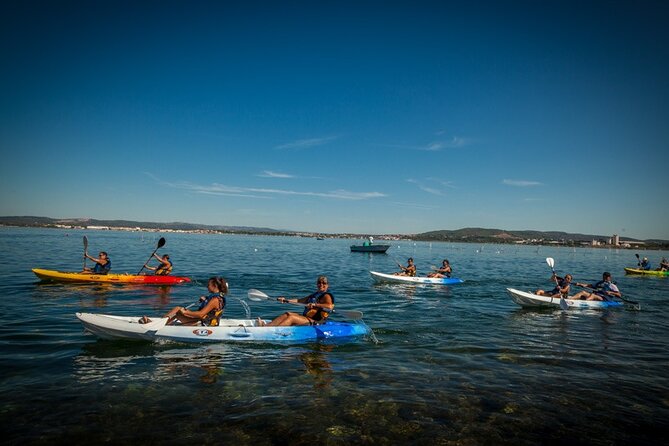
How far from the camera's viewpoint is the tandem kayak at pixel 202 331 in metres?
10.6

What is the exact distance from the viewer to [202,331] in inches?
434

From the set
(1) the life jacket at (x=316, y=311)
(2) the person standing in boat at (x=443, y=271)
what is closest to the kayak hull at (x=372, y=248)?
(2) the person standing in boat at (x=443, y=271)

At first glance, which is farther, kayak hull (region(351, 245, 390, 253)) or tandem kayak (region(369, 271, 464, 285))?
kayak hull (region(351, 245, 390, 253))

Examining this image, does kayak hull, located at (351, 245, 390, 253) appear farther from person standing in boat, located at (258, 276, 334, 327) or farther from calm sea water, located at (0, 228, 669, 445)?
person standing in boat, located at (258, 276, 334, 327)

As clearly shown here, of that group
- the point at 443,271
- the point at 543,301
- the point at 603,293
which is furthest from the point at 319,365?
the point at 443,271

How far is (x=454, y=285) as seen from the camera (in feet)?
93.1

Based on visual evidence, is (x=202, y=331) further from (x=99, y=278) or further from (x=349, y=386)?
(x=99, y=278)

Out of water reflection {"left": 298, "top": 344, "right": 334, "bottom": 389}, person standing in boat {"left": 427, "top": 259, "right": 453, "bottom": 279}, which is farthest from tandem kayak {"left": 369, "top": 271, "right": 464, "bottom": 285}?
water reflection {"left": 298, "top": 344, "right": 334, "bottom": 389}

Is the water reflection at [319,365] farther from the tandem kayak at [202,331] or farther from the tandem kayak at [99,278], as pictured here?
the tandem kayak at [99,278]

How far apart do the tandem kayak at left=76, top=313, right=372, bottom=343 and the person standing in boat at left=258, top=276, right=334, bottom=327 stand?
0.83 ft

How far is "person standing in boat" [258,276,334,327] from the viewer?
39.2ft

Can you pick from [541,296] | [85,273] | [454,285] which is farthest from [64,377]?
[454,285]

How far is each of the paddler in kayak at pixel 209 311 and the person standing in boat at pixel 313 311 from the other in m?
1.36

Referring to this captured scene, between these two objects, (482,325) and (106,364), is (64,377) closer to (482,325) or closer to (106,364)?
(106,364)
